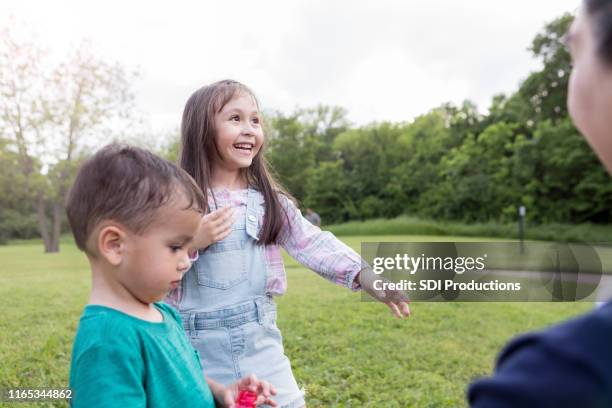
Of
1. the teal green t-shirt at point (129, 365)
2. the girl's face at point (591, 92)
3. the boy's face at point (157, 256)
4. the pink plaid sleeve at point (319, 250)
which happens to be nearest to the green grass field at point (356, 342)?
the pink plaid sleeve at point (319, 250)

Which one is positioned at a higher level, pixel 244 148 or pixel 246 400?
pixel 244 148

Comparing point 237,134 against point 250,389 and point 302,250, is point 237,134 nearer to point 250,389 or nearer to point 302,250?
point 302,250

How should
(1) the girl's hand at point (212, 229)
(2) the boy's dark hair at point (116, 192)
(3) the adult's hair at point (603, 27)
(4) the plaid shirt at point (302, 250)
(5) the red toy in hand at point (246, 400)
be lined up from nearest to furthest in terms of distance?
1. (3) the adult's hair at point (603, 27)
2. (2) the boy's dark hair at point (116, 192)
3. (5) the red toy in hand at point (246, 400)
4. (1) the girl's hand at point (212, 229)
5. (4) the plaid shirt at point (302, 250)

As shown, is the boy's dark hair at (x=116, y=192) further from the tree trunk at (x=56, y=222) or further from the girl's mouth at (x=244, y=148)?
the tree trunk at (x=56, y=222)

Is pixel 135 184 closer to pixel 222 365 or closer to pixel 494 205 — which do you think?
pixel 222 365

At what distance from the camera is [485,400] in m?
0.53

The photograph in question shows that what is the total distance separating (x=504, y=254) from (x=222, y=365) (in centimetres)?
1067

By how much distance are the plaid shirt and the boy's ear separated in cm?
79

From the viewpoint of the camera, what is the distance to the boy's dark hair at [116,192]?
3.89ft

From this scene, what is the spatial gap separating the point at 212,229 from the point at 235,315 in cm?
31

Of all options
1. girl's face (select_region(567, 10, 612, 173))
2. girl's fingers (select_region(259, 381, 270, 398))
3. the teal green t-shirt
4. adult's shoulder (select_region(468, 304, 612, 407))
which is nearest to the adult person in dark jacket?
adult's shoulder (select_region(468, 304, 612, 407))

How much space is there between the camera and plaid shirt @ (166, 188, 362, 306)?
2.01 meters

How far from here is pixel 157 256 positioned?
1.21 m

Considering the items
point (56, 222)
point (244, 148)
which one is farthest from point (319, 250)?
point (56, 222)
